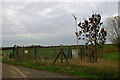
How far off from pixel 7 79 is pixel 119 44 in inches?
268

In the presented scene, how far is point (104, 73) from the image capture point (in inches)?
309

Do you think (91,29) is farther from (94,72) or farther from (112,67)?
(112,67)

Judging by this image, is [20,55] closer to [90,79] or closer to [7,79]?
[7,79]

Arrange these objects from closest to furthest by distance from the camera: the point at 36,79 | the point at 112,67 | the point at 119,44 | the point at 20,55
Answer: the point at 112,67, the point at 119,44, the point at 36,79, the point at 20,55

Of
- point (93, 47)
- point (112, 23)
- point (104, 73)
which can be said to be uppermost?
point (112, 23)

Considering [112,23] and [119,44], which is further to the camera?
[112,23]

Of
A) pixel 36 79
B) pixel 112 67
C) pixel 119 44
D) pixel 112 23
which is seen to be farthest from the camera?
pixel 112 23

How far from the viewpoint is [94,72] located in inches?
356

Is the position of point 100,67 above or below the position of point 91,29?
below

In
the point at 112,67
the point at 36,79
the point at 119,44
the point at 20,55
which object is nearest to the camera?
the point at 112,67

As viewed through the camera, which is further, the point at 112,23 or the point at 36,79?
the point at 112,23

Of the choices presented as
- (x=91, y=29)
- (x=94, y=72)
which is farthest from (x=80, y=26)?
(x=94, y=72)

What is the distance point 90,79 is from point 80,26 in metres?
7.52

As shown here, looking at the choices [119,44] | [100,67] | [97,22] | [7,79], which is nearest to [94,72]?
[100,67]
